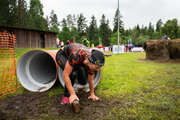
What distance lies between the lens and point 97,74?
3611 millimetres

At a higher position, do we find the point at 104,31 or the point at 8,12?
the point at 104,31

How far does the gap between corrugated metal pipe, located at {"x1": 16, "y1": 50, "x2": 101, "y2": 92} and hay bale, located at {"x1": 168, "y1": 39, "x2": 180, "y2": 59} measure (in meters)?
7.76

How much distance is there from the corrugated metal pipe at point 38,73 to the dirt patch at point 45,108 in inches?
17.5

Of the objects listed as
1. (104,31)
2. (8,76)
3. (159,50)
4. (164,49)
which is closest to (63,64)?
(8,76)

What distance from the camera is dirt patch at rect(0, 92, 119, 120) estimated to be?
2277mm

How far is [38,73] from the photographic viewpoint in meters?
4.30

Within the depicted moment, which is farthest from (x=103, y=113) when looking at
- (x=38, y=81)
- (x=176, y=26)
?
(x=176, y=26)

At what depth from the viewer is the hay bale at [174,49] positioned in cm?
876

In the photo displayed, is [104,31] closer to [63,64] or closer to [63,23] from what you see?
[63,23]

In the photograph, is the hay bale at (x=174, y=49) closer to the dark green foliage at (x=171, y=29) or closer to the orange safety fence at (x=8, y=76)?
the orange safety fence at (x=8, y=76)

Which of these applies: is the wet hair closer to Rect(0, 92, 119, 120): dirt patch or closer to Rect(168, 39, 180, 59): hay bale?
Rect(0, 92, 119, 120): dirt patch

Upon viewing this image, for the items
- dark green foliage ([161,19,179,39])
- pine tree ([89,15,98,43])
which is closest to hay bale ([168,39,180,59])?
pine tree ([89,15,98,43])

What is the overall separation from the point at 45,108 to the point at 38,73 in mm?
1975

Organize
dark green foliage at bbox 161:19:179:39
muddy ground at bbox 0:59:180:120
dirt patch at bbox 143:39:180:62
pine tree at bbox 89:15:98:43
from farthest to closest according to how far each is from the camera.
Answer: pine tree at bbox 89:15:98:43, dark green foliage at bbox 161:19:179:39, dirt patch at bbox 143:39:180:62, muddy ground at bbox 0:59:180:120
